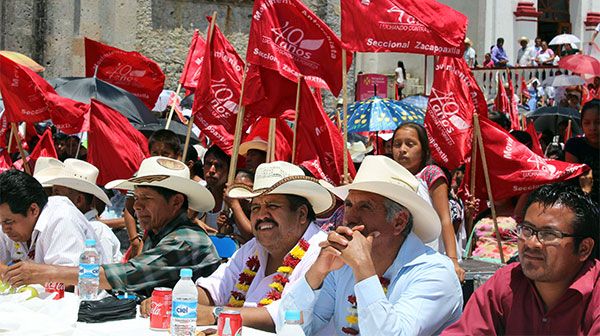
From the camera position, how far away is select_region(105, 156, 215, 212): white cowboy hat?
21.7ft

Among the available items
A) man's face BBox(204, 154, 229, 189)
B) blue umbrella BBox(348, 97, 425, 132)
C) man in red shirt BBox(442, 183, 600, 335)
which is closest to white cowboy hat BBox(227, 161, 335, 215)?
man in red shirt BBox(442, 183, 600, 335)

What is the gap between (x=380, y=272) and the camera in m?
5.24

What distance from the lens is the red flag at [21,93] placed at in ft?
36.7

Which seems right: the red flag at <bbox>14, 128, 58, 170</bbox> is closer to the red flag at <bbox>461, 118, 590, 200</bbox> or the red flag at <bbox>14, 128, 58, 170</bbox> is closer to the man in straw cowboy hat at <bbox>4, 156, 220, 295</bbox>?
the red flag at <bbox>461, 118, 590, 200</bbox>

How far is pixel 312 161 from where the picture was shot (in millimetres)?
9328

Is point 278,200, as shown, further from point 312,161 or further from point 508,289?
point 312,161

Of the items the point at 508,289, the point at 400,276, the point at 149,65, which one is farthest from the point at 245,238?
the point at 149,65

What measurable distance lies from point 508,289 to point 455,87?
537 centimetres

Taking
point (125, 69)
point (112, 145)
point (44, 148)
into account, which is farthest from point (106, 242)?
point (125, 69)

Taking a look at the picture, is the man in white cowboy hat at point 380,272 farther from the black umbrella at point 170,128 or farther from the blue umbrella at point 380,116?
the black umbrella at point 170,128

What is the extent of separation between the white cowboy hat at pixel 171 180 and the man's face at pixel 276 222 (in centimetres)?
87

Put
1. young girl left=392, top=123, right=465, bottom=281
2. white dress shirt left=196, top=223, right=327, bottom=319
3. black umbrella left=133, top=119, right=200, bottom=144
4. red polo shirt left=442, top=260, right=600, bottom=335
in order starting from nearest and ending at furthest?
red polo shirt left=442, top=260, right=600, bottom=335
white dress shirt left=196, top=223, right=327, bottom=319
young girl left=392, top=123, right=465, bottom=281
black umbrella left=133, top=119, right=200, bottom=144

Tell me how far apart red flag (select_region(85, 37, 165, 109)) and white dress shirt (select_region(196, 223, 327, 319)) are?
7.50 meters

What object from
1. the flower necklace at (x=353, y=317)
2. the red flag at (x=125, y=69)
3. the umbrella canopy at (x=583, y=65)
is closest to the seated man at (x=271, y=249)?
the flower necklace at (x=353, y=317)
